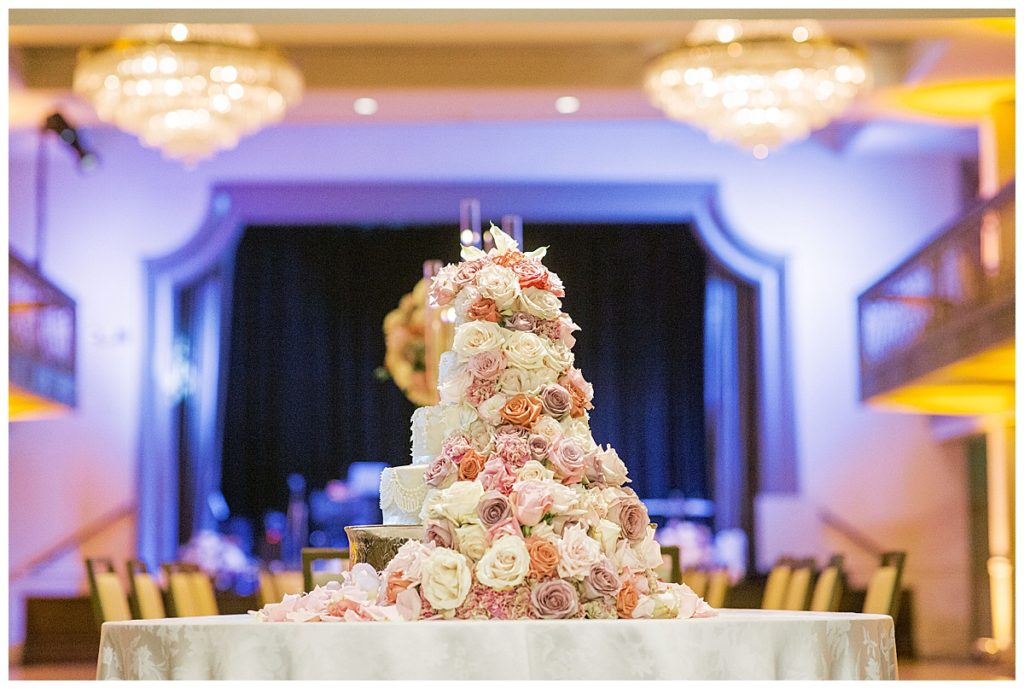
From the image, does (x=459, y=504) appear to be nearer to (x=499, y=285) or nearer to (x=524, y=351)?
(x=524, y=351)

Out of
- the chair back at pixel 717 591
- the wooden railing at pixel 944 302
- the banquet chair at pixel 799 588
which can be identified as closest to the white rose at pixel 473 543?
the banquet chair at pixel 799 588

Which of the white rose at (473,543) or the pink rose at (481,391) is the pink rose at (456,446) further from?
the white rose at (473,543)

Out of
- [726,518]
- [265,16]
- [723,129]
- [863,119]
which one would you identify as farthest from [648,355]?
[265,16]

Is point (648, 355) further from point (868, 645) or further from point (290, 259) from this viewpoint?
point (868, 645)

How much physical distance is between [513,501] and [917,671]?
9.17 meters

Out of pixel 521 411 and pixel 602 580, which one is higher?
pixel 521 411

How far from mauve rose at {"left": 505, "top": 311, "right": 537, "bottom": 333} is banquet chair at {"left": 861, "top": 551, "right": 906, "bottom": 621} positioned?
179 inches

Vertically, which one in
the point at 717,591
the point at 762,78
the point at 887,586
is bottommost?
the point at 717,591

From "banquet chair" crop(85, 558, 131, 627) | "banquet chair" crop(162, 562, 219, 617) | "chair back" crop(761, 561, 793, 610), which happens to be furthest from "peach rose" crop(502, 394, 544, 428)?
"chair back" crop(761, 561, 793, 610)

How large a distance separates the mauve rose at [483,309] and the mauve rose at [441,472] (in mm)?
379

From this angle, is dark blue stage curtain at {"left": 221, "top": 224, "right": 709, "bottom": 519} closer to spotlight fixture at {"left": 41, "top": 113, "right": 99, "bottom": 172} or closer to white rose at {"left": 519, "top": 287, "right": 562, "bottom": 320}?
spotlight fixture at {"left": 41, "top": 113, "right": 99, "bottom": 172}

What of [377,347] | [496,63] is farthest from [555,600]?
[377,347]

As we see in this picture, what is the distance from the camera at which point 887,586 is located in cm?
806

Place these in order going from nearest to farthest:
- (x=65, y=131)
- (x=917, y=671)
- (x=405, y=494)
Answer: (x=405, y=494) < (x=917, y=671) < (x=65, y=131)
